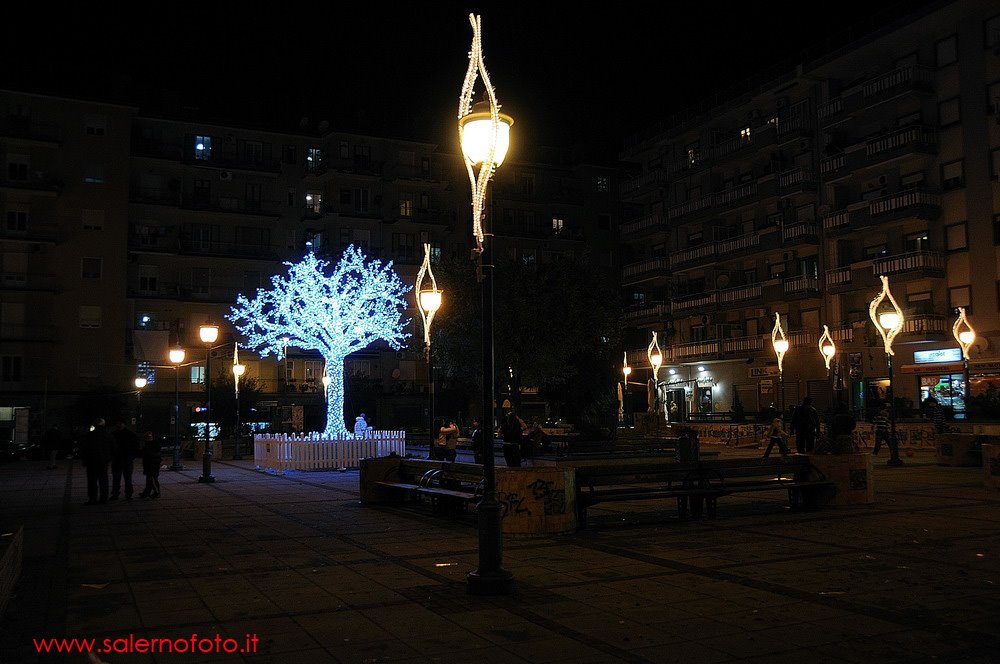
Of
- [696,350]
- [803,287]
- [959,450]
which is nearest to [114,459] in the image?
[959,450]

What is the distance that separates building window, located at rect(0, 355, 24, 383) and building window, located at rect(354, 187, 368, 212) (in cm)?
2292

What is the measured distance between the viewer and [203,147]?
5644 centimetres

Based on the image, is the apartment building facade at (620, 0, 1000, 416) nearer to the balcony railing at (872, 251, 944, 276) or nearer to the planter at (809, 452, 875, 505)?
the balcony railing at (872, 251, 944, 276)

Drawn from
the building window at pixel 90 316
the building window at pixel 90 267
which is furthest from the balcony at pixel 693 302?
the building window at pixel 90 267

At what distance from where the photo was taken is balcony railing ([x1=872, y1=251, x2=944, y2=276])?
1474 inches

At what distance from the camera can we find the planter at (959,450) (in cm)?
2311

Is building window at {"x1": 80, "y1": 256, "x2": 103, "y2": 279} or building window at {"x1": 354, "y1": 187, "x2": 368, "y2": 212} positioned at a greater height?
building window at {"x1": 354, "y1": 187, "x2": 368, "y2": 212}

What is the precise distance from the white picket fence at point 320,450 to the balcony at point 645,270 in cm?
3182

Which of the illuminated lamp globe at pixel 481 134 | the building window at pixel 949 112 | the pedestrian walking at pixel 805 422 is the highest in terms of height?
the building window at pixel 949 112

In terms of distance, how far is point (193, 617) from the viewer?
737 centimetres

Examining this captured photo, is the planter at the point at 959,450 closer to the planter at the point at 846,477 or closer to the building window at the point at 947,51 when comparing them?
the planter at the point at 846,477

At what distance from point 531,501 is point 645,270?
154ft

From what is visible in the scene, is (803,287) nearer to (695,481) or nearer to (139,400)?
(695,481)

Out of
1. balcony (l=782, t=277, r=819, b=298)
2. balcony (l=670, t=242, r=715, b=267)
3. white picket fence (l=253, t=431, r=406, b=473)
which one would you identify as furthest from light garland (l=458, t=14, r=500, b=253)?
balcony (l=670, t=242, r=715, b=267)
